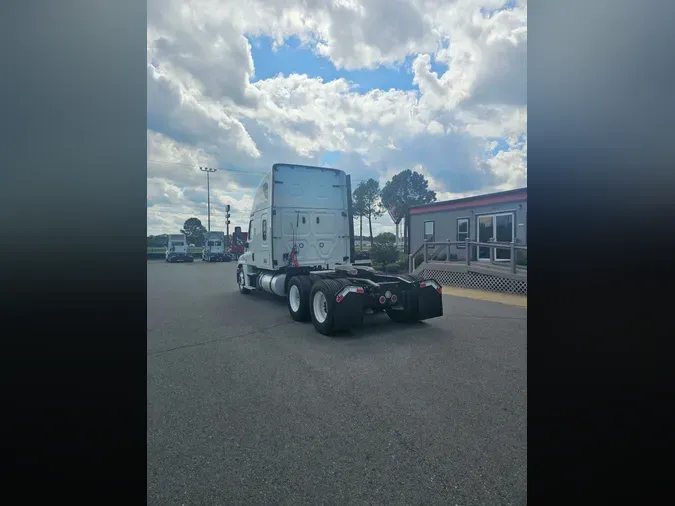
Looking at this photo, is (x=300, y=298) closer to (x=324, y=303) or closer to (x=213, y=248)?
(x=324, y=303)

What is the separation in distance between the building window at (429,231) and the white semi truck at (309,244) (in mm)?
10283

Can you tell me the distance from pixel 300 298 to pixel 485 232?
11.6 meters

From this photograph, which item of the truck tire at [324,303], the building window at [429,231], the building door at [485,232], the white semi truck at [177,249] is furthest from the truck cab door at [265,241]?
the white semi truck at [177,249]

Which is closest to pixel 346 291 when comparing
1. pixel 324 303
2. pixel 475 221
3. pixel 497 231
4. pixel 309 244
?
pixel 324 303

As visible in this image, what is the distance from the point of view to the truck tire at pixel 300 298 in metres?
6.98

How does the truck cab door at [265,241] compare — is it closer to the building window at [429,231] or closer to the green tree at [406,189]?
the building window at [429,231]

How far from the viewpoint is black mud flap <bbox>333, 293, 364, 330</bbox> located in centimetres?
586

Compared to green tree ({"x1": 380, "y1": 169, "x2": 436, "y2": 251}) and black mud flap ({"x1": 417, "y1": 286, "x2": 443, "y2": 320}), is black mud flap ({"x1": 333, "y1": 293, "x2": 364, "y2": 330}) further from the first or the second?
green tree ({"x1": 380, "y1": 169, "x2": 436, "y2": 251})

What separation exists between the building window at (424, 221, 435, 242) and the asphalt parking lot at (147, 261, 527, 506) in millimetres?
13048

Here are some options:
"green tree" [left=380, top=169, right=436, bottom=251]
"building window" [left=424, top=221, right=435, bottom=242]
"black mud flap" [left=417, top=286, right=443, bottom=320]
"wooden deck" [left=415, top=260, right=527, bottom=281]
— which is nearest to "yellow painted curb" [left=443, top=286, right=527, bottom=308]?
"wooden deck" [left=415, top=260, right=527, bottom=281]
